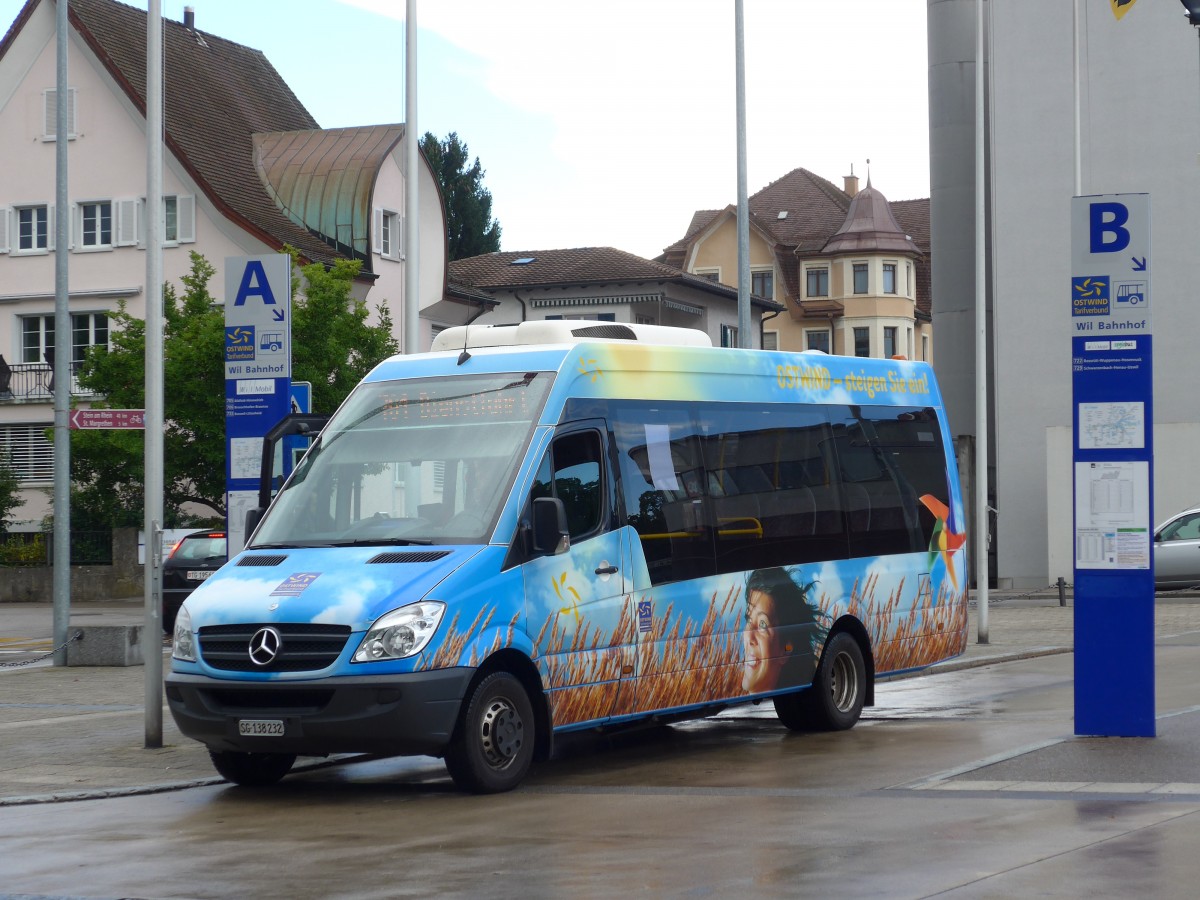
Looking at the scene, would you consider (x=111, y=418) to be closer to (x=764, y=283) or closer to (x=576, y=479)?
(x=576, y=479)

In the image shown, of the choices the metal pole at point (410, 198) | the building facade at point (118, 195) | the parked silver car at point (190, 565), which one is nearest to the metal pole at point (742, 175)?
the metal pole at point (410, 198)

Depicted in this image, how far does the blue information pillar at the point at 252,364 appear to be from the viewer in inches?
561

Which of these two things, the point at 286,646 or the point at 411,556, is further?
the point at 411,556

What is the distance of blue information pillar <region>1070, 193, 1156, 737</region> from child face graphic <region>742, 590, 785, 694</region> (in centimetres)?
216

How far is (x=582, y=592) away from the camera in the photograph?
38.1 ft

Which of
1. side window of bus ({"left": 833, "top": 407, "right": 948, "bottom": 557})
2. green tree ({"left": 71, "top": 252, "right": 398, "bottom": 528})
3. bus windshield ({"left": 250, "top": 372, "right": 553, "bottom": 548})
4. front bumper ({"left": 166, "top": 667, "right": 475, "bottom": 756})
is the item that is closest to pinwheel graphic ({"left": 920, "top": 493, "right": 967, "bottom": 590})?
side window of bus ({"left": 833, "top": 407, "right": 948, "bottom": 557})

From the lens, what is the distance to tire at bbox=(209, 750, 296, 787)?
38.2ft

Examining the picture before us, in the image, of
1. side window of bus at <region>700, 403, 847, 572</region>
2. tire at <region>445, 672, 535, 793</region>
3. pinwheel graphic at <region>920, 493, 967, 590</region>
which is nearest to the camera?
tire at <region>445, 672, 535, 793</region>

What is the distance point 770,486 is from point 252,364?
4.05 m

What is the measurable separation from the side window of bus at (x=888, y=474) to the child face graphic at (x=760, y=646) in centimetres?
130

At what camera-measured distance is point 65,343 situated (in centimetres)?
2408

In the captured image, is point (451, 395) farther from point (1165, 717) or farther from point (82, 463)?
point (82, 463)

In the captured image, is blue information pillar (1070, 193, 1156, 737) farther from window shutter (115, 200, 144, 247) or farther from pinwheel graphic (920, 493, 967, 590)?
window shutter (115, 200, 144, 247)

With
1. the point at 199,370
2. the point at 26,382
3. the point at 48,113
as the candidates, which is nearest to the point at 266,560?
the point at 199,370
